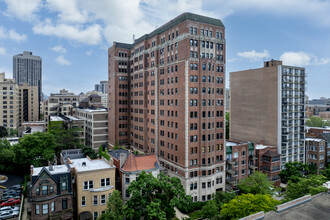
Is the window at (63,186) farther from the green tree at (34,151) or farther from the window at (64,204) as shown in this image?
the green tree at (34,151)

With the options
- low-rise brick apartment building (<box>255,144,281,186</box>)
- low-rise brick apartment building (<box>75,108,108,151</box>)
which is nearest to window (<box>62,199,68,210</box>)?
low-rise brick apartment building (<box>255,144,281,186</box>)

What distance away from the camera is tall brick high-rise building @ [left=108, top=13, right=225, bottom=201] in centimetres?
6359

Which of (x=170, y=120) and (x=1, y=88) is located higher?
(x=1, y=88)

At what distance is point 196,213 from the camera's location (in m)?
56.2

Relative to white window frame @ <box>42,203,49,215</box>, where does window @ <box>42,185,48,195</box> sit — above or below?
above

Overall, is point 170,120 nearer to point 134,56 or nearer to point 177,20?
point 177,20

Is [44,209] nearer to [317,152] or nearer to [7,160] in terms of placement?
[7,160]

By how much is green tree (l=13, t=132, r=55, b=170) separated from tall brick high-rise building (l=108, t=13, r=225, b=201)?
110ft

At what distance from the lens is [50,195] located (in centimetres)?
4472

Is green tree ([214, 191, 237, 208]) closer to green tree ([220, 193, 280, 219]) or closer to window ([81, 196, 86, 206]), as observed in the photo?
green tree ([220, 193, 280, 219])

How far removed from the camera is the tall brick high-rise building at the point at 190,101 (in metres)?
63.6

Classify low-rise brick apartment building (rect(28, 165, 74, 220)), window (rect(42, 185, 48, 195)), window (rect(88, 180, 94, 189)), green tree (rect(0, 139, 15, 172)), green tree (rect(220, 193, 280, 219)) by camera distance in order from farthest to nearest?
green tree (rect(0, 139, 15, 172)), window (rect(88, 180, 94, 189)), window (rect(42, 185, 48, 195)), low-rise brick apartment building (rect(28, 165, 74, 220)), green tree (rect(220, 193, 280, 219))

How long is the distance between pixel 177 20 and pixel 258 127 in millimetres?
48660

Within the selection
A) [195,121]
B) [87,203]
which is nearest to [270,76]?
[195,121]
